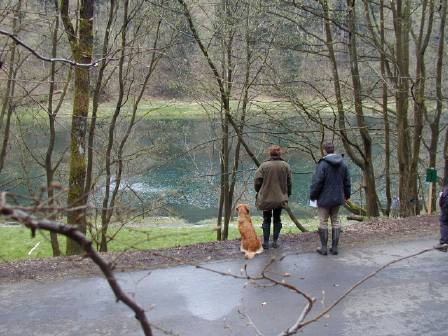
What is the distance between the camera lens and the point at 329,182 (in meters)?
8.91

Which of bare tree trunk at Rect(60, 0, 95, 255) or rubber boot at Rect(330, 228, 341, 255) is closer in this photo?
rubber boot at Rect(330, 228, 341, 255)

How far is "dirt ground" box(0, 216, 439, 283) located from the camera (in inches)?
325

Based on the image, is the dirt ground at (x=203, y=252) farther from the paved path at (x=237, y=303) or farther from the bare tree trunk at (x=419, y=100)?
the bare tree trunk at (x=419, y=100)

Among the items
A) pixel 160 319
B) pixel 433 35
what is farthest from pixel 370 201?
pixel 160 319

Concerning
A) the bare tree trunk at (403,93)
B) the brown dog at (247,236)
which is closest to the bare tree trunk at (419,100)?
the bare tree trunk at (403,93)

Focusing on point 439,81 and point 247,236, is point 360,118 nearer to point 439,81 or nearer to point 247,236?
point 439,81

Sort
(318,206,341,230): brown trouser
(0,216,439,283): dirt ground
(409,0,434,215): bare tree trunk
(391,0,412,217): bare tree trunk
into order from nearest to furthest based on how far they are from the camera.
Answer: (0,216,439,283): dirt ground
(318,206,341,230): brown trouser
(391,0,412,217): bare tree trunk
(409,0,434,215): bare tree trunk

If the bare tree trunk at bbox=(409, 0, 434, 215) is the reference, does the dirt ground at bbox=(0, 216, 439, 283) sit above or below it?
below

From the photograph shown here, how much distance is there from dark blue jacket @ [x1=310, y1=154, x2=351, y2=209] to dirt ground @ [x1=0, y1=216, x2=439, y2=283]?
95 cm

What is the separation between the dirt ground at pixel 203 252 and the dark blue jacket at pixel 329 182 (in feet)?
3.12

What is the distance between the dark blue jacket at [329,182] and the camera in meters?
8.88

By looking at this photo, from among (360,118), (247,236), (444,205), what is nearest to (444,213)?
(444,205)

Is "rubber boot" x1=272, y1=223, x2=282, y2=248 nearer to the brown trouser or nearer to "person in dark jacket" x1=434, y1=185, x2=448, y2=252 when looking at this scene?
the brown trouser

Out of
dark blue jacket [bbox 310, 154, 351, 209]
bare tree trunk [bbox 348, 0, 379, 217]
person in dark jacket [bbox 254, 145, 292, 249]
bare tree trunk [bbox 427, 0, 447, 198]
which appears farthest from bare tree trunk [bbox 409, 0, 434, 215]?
person in dark jacket [bbox 254, 145, 292, 249]
